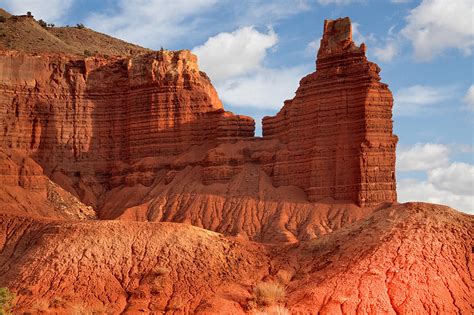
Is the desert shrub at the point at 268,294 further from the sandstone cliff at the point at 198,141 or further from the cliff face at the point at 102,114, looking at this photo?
the cliff face at the point at 102,114

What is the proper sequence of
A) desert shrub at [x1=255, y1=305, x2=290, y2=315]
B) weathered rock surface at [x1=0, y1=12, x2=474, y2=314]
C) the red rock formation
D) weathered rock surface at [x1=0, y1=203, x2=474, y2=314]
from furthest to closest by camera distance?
the red rock formation, weathered rock surface at [x1=0, y1=12, x2=474, y2=314], weathered rock surface at [x1=0, y1=203, x2=474, y2=314], desert shrub at [x1=255, y1=305, x2=290, y2=315]

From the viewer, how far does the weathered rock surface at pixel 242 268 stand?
33.9 m

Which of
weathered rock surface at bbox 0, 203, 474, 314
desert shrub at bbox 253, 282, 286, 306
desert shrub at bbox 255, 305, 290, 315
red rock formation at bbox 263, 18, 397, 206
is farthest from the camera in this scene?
red rock formation at bbox 263, 18, 397, 206

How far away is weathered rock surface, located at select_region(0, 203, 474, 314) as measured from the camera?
3394 centimetres

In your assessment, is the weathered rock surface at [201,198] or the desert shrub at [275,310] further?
the weathered rock surface at [201,198]

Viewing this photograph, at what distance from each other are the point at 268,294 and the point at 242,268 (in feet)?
12.5

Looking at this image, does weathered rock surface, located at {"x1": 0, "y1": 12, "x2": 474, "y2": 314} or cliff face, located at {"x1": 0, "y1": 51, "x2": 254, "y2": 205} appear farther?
cliff face, located at {"x1": 0, "y1": 51, "x2": 254, "y2": 205}

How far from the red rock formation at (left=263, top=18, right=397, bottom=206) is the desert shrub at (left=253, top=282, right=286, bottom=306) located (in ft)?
74.1

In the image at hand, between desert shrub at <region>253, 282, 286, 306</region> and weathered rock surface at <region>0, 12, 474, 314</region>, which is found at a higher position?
weathered rock surface at <region>0, 12, 474, 314</region>

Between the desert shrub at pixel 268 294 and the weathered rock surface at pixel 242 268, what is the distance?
38 cm

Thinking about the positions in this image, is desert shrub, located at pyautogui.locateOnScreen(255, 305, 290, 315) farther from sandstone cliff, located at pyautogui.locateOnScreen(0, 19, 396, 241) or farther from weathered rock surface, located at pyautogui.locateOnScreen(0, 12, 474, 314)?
sandstone cliff, located at pyautogui.locateOnScreen(0, 19, 396, 241)

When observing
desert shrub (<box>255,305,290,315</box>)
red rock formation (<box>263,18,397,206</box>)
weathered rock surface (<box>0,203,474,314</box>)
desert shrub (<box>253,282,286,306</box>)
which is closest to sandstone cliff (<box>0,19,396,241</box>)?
red rock formation (<box>263,18,397,206</box>)

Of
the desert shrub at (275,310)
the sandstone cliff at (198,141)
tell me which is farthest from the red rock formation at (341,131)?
the desert shrub at (275,310)

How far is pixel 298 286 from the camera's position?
118 feet
